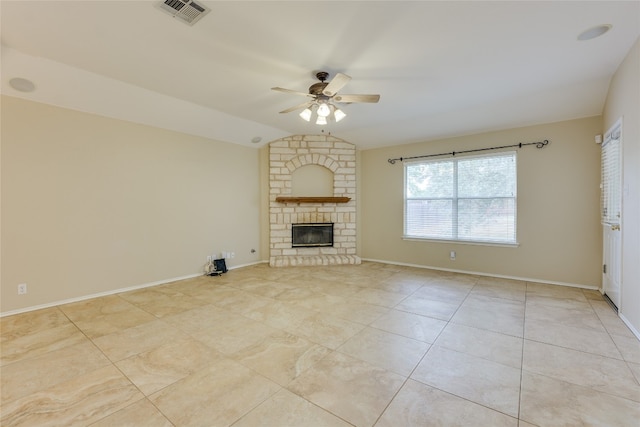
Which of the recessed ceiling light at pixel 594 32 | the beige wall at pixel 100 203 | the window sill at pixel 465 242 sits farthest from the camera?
the window sill at pixel 465 242

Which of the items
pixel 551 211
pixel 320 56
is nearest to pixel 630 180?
pixel 551 211

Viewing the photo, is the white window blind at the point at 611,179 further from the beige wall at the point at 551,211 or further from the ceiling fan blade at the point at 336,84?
the ceiling fan blade at the point at 336,84

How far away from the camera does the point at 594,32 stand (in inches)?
94.3

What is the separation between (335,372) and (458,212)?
159 inches

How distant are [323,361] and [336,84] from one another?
99.8 inches

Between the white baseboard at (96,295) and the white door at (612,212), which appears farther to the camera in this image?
the white baseboard at (96,295)

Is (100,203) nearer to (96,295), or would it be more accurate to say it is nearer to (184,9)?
(96,295)

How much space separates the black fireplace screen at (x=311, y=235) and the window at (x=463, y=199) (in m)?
1.65

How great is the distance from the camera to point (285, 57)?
2.77m

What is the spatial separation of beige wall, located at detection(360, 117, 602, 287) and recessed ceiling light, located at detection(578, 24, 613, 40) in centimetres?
203

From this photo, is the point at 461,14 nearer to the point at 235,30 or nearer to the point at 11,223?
the point at 235,30

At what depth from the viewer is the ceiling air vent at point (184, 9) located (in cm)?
207

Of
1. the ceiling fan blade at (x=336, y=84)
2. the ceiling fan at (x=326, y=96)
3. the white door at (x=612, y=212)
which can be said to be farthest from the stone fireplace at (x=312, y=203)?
the white door at (x=612, y=212)

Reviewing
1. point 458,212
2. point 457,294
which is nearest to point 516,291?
point 457,294
